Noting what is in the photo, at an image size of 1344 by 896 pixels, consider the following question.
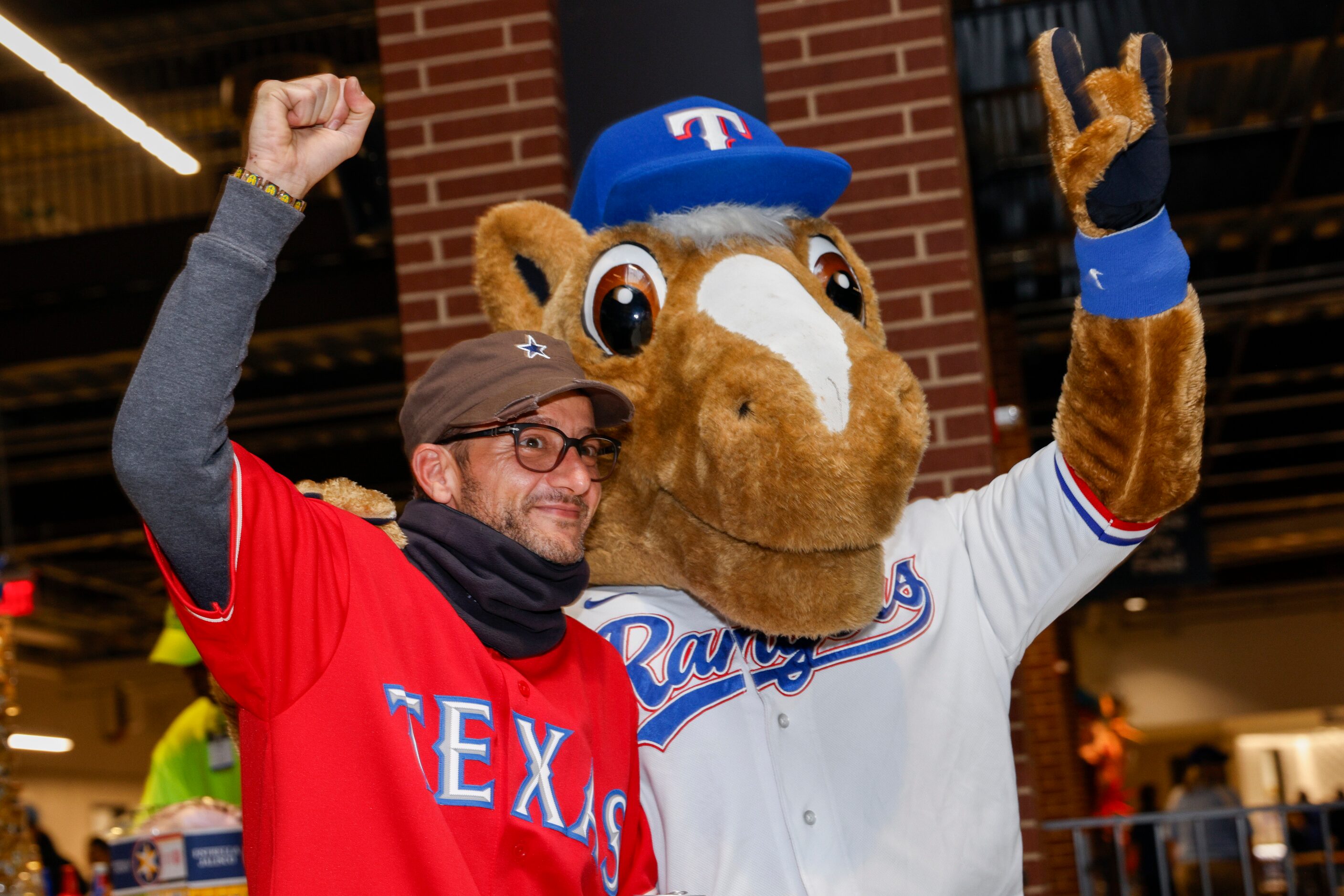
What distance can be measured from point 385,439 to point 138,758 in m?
13.9

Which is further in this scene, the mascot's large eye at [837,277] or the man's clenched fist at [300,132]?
the mascot's large eye at [837,277]

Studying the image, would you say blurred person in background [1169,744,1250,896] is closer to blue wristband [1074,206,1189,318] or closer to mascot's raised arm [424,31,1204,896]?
mascot's raised arm [424,31,1204,896]

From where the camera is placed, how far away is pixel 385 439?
14.8 meters

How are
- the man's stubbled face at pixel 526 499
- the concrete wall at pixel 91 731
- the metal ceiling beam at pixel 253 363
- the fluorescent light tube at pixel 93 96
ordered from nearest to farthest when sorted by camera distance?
the man's stubbled face at pixel 526 499 → the fluorescent light tube at pixel 93 96 → the metal ceiling beam at pixel 253 363 → the concrete wall at pixel 91 731

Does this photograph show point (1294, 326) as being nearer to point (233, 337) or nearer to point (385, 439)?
point (385, 439)

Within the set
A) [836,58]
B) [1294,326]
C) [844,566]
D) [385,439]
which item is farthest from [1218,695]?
[844,566]

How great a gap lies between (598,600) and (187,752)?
307cm

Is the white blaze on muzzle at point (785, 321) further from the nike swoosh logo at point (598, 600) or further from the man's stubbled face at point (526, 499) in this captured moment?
the nike swoosh logo at point (598, 600)

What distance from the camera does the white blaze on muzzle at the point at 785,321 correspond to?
7.61 feet

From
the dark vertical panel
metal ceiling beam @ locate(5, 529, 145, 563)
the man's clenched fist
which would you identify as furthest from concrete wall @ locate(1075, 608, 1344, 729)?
the man's clenched fist

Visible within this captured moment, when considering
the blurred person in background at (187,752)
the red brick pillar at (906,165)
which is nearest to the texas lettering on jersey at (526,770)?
the red brick pillar at (906,165)

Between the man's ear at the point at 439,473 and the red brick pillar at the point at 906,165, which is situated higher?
the red brick pillar at the point at 906,165

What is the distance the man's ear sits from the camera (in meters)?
2.38

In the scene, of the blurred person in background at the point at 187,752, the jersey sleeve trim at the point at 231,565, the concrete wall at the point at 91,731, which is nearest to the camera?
the jersey sleeve trim at the point at 231,565
